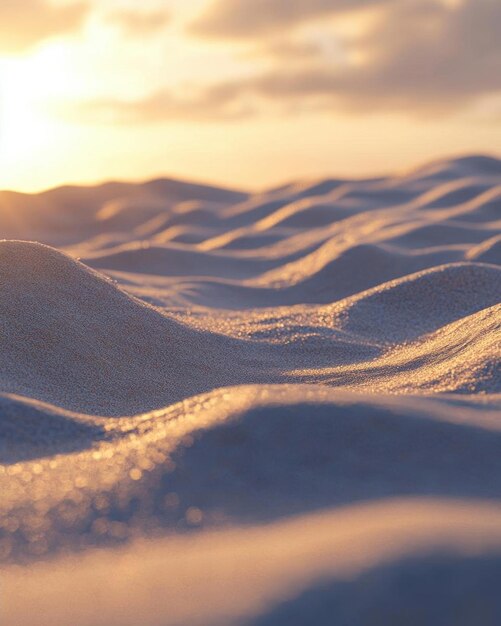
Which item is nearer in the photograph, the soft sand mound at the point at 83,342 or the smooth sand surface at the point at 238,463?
the smooth sand surface at the point at 238,463

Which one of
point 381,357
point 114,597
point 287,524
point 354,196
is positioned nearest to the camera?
point 114,597

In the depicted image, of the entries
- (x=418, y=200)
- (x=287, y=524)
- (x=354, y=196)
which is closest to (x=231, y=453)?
(x=287, y=524)

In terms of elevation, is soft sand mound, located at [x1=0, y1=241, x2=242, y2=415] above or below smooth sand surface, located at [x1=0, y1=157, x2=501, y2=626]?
above

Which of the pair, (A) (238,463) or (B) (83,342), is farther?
(B) (83,342)

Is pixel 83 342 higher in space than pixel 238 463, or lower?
higher

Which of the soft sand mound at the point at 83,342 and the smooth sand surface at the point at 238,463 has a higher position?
the soft sand mound at the point at 83,342

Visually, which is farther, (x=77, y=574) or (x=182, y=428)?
(x=182, y=428)

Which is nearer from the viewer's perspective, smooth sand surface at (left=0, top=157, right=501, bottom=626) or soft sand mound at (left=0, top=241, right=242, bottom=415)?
smooth sand surface at (left=0, top=157, right=501, bottom=626)

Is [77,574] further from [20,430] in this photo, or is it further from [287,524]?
[20,430]
